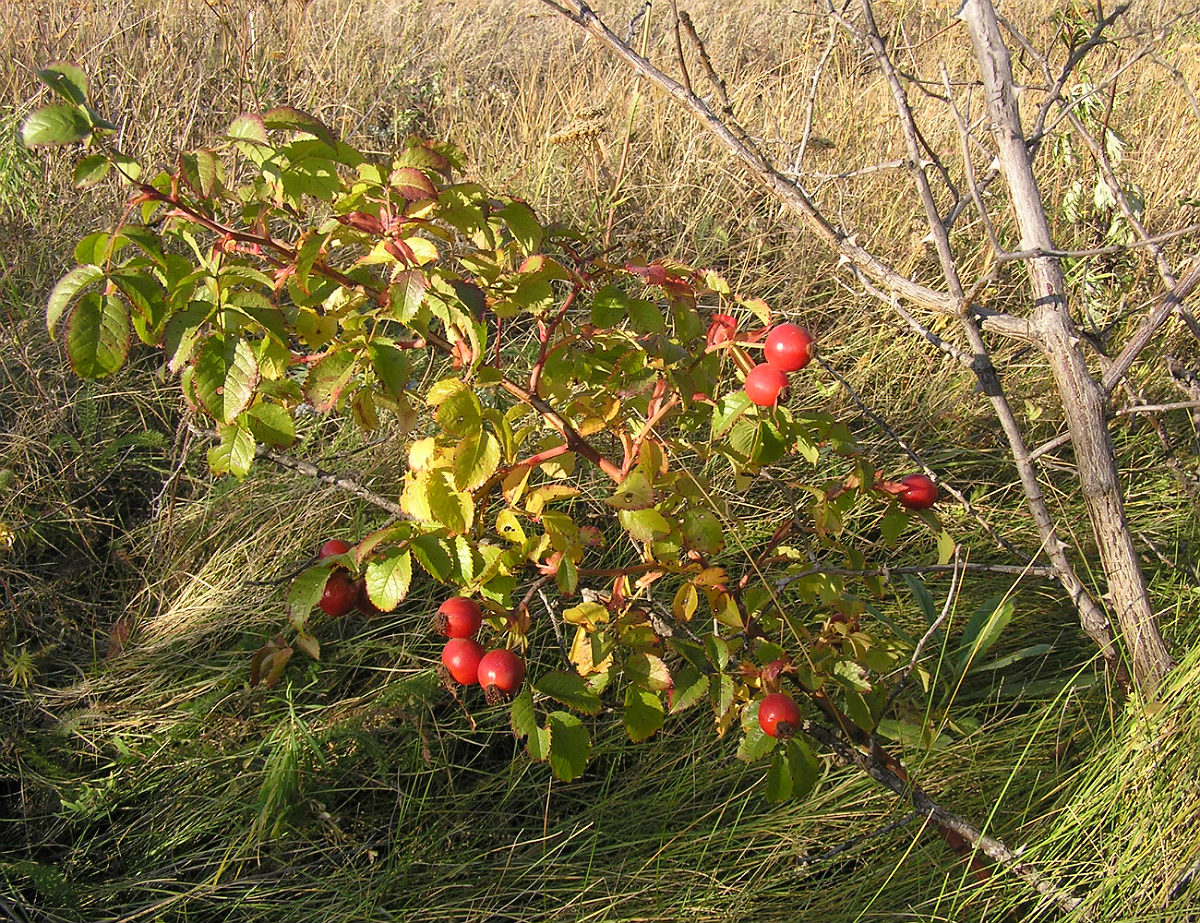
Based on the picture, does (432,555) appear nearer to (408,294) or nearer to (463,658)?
(463,658)

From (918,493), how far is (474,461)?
0.61 metres

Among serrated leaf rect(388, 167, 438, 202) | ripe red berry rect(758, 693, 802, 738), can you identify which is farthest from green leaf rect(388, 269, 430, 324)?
ripe red berry rect(758, 693, 802, 738)

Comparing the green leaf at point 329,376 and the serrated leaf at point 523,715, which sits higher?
the green leaf at point 329,376

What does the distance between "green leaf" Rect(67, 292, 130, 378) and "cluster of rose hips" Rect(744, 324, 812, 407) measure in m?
0.63

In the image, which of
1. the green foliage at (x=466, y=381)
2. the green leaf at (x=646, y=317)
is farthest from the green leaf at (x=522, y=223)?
the green leaf at (x=646, y=317)

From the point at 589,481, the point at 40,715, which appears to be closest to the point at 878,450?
the point at 589,481

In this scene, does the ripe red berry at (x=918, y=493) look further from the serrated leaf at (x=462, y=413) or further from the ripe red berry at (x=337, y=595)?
the ripe red berry at (x=337, y=595)

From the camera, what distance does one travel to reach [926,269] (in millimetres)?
2807

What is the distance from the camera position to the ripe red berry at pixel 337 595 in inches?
46.4

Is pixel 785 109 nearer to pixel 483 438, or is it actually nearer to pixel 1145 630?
pixel 1145 630

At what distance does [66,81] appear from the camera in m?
0.94

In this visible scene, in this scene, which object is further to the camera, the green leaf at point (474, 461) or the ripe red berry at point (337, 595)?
the ripe red berry at point (337, 595)

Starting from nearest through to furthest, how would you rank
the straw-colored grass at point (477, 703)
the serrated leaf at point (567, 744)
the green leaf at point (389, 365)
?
the green leaf at point (389, 365), the serrated leaf at point (567, 744), the straw-colored grass at point (477, 703)

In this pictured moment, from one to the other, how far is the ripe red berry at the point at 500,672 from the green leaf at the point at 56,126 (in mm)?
672
